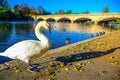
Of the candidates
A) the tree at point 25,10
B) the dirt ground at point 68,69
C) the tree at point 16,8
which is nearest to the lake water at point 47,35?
the dirt ground at point 68,69

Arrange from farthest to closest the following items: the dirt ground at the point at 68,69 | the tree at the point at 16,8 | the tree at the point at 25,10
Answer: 1. the tree at the point at 25,10
2. the tree at the point at 16,8
3. the dirt ground at the point at 68,69

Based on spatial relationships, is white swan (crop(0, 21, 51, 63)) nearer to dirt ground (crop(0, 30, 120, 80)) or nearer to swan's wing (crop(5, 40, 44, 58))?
swan's wing (crop(5, 40, 44, 58))

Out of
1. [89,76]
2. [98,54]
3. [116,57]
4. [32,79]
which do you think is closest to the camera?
[32,79]

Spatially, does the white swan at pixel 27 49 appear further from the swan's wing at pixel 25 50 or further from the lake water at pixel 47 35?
the lake water at pixel 47 35

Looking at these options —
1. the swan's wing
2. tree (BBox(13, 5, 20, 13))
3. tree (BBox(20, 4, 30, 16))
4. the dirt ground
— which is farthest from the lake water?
tree (BBox(20, 4, 30, 16))

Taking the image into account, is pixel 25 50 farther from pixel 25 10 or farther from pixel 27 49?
pixel 25 10

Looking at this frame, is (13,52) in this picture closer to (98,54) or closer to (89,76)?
(89,76)

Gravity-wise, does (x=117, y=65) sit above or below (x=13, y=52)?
below

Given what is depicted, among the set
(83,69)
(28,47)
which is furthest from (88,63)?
(28,47)

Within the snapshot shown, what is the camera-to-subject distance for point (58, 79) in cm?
630

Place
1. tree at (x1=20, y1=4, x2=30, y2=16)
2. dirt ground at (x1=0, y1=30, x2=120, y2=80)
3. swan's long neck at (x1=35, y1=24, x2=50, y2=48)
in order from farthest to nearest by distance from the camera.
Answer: tree at (x1=20, y1=4, x2=30, y2=16)
swan's long neck at (x1=35, y1=24, x2=50, y2=48)
dirt ground at (x1=0, y1=30, x2=120, y2=80)

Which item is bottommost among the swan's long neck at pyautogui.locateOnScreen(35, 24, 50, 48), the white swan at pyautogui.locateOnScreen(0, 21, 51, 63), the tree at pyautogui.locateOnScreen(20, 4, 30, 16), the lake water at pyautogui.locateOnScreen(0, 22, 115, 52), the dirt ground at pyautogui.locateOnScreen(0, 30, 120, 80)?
the lake water at pyautogui.locateOnScreen(0, 22, 115, 52)

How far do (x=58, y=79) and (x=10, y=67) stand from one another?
2.10 m

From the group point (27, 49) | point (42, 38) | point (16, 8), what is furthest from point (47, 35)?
point (16, 8)
